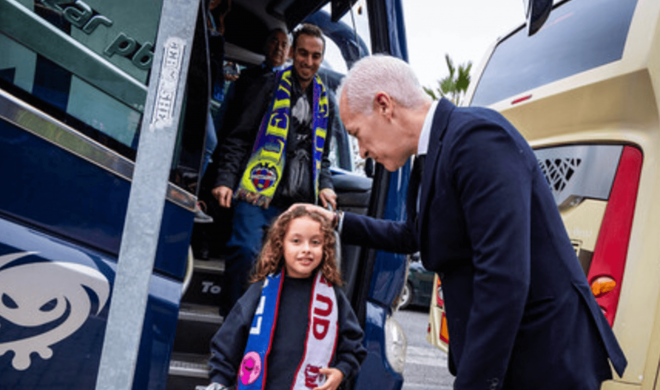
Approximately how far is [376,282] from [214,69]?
1207mm

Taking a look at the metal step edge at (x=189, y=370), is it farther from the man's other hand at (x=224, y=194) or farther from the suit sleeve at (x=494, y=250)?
the suit sleeve at (x=494, y=250)

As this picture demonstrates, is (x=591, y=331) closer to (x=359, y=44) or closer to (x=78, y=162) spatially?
(x=78, y=162)

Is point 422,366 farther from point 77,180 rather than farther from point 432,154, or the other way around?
point 77,180

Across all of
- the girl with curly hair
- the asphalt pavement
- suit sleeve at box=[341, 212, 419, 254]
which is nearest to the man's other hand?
the girl with curly hair

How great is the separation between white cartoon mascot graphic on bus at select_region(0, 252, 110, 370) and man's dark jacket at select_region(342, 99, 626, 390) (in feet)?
2.83

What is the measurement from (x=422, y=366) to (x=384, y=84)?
19.5ft

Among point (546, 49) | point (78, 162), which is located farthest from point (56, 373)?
point (546, 49)

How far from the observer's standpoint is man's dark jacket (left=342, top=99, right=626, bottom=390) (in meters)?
1.34

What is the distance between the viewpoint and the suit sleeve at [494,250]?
133cm

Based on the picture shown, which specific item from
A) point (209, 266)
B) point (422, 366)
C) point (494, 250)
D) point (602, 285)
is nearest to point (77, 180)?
point (494, 250)

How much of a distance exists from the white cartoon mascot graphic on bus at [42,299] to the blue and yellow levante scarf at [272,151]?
4.23ft

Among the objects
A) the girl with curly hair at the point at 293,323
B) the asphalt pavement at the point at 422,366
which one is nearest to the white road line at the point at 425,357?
the asphalt pavement at the point at 422,366

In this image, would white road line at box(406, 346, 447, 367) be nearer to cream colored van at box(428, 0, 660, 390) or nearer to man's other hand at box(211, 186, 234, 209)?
cream colored van at box(428, 0, 660, 390)

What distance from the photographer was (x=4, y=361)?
143cm
